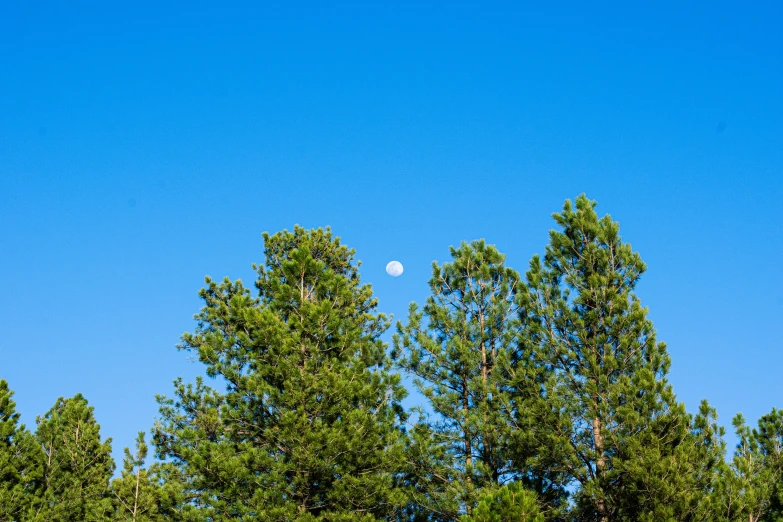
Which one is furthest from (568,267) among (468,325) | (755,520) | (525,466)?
(755,520)

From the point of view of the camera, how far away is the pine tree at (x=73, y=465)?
19375 mm

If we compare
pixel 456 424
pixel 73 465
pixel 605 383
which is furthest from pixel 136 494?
pixel 605 383

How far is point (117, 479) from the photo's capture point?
19734mm

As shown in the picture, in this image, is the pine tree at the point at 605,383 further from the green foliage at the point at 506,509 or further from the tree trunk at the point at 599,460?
the green foliage at the point at 506,509

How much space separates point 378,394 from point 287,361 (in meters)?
2.25

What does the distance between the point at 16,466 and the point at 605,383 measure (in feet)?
51.3

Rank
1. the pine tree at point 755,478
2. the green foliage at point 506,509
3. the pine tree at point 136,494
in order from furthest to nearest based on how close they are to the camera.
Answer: the pine tree at point 136,494 < the pine tree at point 755,478 < the green foliage at point 506,509

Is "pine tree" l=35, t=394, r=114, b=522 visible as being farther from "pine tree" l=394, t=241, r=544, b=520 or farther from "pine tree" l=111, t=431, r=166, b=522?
"pine tree" l=394, t=241, r=544, b=520

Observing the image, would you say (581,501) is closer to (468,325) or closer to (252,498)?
(468,325)

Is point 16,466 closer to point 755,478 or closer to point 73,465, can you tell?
point 73,465

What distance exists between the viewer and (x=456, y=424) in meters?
17.1

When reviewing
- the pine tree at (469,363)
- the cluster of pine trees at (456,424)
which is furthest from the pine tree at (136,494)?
the pine tree at (469,363)

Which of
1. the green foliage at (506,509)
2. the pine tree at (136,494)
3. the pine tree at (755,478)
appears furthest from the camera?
the pine tree at (136,494)

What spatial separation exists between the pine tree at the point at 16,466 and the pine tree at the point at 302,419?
627 centimetres
